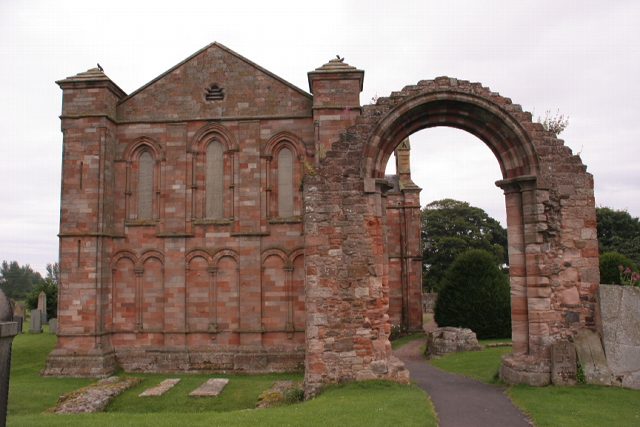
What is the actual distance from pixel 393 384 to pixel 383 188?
429 cm

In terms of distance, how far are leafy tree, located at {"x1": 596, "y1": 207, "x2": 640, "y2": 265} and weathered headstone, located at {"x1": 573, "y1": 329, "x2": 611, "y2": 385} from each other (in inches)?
1196

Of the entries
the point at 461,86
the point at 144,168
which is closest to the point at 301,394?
the point at 461,86

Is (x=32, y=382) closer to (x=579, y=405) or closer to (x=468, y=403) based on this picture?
(x=468, y=403)

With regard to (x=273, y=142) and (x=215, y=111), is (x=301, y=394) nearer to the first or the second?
(x=273, y=142)

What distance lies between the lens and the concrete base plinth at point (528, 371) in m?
10.7

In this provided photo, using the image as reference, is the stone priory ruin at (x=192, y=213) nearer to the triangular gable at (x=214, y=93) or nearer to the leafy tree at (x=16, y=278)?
the triangular gable at (x=214, y=93)

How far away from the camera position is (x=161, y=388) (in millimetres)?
14445

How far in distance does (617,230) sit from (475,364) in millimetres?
29544

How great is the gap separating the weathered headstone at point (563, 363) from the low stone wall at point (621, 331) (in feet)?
2.25

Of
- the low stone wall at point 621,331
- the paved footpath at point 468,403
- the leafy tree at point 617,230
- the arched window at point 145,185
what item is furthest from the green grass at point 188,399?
the leafy tree at point 617,230

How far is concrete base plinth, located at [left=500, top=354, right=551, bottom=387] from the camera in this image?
10700 mm

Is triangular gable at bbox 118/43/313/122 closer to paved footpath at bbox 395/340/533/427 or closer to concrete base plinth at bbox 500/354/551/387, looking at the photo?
paved footpath at bbox 395/340/533/427

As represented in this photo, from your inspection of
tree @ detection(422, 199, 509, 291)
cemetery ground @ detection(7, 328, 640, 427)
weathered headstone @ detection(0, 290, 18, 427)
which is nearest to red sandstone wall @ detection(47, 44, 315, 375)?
cemetery ground @ detection(7, 328, 640, 427)

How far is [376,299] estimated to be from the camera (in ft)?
36.6
